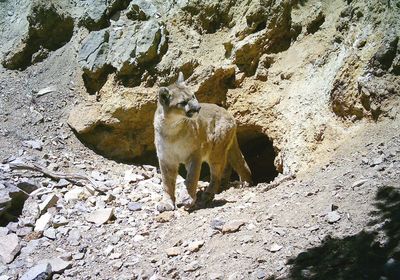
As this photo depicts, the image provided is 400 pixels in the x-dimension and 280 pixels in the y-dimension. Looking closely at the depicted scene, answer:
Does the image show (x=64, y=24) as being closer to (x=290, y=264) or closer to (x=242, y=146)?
(x=242, y=146)

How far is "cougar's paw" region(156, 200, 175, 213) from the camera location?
5.78 m

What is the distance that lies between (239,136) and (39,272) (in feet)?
16.8

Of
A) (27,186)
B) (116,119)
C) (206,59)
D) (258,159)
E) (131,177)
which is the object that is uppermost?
(206,59)

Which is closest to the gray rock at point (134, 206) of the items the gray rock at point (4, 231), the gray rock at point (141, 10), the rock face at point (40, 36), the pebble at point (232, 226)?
the gray rock at point (4, 231)

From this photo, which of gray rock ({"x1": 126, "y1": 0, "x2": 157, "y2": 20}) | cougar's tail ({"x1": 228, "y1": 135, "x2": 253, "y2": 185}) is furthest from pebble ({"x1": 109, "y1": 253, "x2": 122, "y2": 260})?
gray rock ({"x1": 126, "y1": 0, "x2": 157, "y2": 20})

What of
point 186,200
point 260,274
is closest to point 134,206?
point 186,200

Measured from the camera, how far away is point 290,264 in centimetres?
349

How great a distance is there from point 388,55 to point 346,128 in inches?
42.2

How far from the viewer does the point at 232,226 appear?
438cm

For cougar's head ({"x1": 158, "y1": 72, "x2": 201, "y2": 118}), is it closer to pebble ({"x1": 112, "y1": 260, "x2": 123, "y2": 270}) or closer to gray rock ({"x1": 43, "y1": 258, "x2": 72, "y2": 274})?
pebble ({"x1": 112, "y1": 260, "x2": 123, "y2": 270})

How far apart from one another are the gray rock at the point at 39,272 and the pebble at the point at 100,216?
966 mm

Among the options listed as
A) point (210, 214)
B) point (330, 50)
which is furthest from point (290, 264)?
point (330, 50)

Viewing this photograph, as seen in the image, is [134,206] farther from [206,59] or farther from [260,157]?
[260,157]

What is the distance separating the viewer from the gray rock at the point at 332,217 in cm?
384
